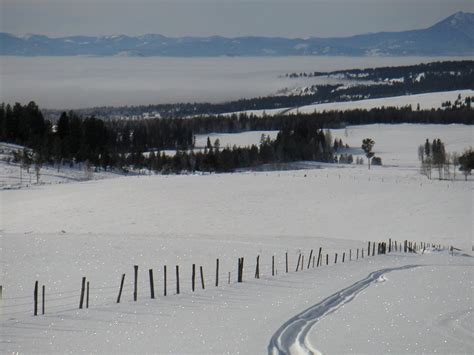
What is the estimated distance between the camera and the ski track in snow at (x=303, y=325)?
16.1m

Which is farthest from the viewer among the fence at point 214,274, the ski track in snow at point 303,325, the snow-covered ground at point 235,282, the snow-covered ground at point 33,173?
the snow-covered ground at point 33,173

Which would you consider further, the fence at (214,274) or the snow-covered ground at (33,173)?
the snow-covered ground at (33,173)

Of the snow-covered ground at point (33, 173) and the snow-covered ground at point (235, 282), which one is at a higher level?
the snow-covered ground at point (33, 173)

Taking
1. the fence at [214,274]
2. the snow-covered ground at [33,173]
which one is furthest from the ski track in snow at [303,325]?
the snow-covered ground at [33,173]

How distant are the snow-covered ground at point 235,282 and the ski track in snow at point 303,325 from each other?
0.20 feet

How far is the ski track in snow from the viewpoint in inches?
635

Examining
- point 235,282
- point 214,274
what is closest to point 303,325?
point 235,282

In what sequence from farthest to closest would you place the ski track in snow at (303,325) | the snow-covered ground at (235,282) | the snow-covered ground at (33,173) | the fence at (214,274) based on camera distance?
the snow-covered ground at (33,173), the fence at (214,274), the snow-covered ground at (235,282), the ski track in snow at (303,325)

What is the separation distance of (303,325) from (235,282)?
9.88 metres

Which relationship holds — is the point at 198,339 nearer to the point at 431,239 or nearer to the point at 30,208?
the point at 431,239

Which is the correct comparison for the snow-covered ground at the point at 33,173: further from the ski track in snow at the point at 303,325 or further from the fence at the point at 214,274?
the ski track in snow at the point at 303,325

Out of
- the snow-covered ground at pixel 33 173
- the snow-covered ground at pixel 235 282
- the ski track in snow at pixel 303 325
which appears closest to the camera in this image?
the ski track in snow at pixel 303 325

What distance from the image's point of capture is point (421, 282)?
1090 inches

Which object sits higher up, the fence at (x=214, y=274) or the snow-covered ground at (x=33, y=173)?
the snow-covered ground at (x=33, y=173)
